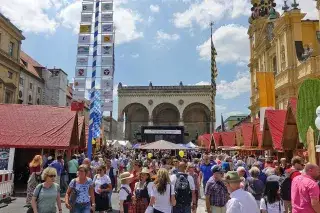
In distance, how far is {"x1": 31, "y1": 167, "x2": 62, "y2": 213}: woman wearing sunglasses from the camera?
18.6 feet

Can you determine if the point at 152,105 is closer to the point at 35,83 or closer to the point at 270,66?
the point at 35,83

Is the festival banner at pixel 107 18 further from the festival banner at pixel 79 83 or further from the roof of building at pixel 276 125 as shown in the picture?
the roof of building at pixel 276 125

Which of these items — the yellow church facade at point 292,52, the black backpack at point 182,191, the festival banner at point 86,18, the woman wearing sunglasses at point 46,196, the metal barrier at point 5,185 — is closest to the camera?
the woman wearing sunglasses at point 46,196

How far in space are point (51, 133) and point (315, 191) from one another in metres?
13.5

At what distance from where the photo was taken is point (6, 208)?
11172 millimetres

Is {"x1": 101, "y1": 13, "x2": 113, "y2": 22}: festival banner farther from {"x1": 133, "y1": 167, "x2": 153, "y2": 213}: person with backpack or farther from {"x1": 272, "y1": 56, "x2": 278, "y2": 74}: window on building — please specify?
{"x1": 272, "y1": 56, "x2": 278, "y2": 74}: window on building

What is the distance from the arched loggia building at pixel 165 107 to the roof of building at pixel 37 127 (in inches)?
1928

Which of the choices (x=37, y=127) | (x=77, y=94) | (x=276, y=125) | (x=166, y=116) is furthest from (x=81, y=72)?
(x=166, y=116)

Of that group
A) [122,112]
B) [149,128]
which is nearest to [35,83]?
[149,128]

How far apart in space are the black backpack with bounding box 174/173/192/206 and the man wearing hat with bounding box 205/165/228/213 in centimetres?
41

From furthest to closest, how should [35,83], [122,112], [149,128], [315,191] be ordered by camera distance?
[122,112], [149,128], [35,83], [315,191]

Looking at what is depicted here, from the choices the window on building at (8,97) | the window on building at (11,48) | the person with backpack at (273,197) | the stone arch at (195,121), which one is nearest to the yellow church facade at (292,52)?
the person with backpack at (273,197)

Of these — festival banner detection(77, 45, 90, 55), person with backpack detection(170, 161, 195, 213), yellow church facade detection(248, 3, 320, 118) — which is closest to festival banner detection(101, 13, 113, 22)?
festival banner detection(77, 45, 90, 55)

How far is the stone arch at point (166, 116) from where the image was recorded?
69.4 m
